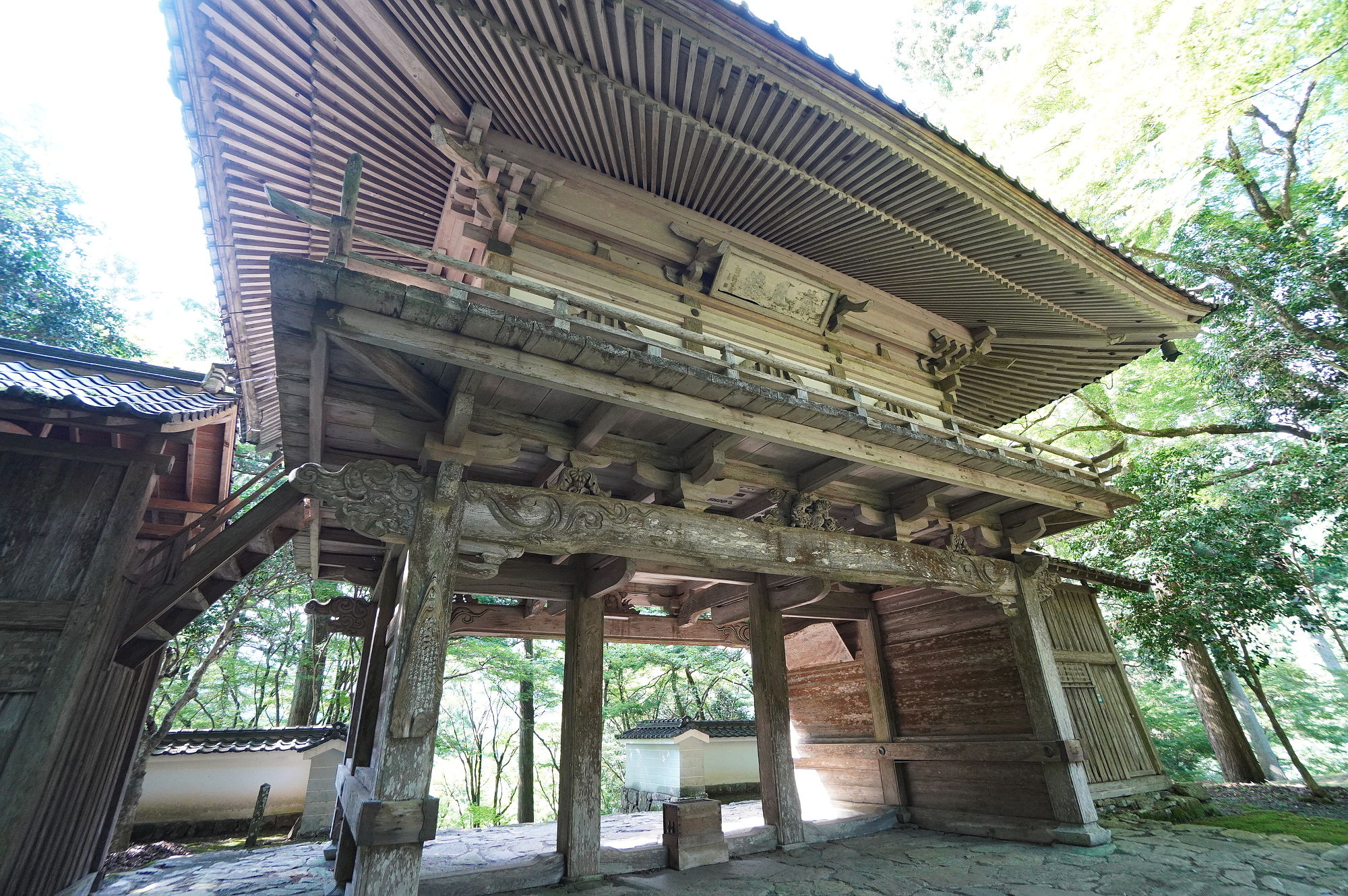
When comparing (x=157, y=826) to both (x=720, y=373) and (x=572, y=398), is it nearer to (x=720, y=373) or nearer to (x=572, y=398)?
(x=572, y=398)

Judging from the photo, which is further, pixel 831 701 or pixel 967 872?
pixel 831 701

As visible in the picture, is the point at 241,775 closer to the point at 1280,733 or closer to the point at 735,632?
the point at 735,632

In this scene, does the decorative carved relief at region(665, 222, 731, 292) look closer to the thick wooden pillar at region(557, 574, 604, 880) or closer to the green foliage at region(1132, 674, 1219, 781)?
the thick wooden pillar at region(557, 574, 604, 880)

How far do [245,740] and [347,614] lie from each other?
25.5 ft

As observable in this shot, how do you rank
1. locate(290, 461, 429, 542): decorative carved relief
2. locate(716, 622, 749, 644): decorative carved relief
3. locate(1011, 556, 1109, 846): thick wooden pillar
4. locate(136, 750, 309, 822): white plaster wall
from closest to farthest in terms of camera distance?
locate(290, 461, 429, 542): decorative carved relief → locate(1011, 556, 1109, 846): thick wooden pillar → locate(716, 622, 749, 644): decorative carved relief → locate(136, 750, 309, 822): white plaster wall

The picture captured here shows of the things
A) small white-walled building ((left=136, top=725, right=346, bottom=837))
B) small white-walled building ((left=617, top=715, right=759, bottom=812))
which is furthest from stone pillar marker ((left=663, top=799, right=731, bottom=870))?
small white-walled building ((left=136, top=725, right=346, bottom=837))

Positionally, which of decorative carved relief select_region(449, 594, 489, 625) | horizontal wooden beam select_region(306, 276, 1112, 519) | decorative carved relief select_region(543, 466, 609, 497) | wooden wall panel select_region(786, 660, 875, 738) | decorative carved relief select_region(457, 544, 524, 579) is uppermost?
horizontal wooden beam select_region(306, 276, 1112, 519)

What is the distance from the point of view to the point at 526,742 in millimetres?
17312

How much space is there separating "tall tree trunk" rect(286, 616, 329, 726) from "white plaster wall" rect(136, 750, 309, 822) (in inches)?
147

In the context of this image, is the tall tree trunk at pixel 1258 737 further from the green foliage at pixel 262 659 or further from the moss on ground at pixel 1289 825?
the green foliage at pixel 262 659

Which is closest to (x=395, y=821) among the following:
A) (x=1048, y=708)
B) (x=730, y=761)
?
(x=1048, y=708)

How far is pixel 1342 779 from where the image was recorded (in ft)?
46.3

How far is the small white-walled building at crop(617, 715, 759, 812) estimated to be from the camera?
40.4 feet

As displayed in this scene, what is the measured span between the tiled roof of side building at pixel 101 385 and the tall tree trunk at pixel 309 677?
11.6 metres
